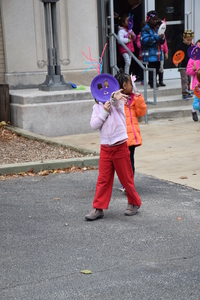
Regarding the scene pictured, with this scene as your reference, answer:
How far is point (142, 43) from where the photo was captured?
40.3ft

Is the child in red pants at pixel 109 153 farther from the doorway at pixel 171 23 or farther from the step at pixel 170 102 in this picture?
the doorway at pixel 171 23

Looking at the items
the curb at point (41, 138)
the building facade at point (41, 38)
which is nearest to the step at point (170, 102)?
the building facade at point (41, 38)

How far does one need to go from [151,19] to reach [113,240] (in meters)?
8.64

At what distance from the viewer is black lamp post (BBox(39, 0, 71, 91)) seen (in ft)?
33.4

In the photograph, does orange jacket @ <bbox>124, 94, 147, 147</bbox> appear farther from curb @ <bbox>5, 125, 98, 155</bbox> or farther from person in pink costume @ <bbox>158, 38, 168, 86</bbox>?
person in pink costume @ <bbox>158, 38, 168, 86</bbox>

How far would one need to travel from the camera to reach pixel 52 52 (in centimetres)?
1041

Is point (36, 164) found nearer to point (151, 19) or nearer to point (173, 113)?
point (173, 113)

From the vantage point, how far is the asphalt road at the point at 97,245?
3578mm

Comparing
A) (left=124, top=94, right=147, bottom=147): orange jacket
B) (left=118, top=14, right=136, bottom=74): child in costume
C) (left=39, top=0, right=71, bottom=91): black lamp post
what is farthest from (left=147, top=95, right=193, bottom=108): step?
(left=124, top=94, right=147, bottom=147): orange jacket

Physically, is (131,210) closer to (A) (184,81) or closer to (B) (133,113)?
(B) (133,113)

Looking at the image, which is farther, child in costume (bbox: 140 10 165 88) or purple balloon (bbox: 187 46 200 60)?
child in costume (bbox: 140 10 165 88)

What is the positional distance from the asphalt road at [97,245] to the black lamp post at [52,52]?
171 inches

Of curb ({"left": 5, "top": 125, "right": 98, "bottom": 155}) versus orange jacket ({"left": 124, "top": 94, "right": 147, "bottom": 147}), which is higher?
orange jacket ({"left": 124, "top": 94, "right": 147, "bottom": 147})

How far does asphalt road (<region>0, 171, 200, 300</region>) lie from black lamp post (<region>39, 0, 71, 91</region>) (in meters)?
4.35
